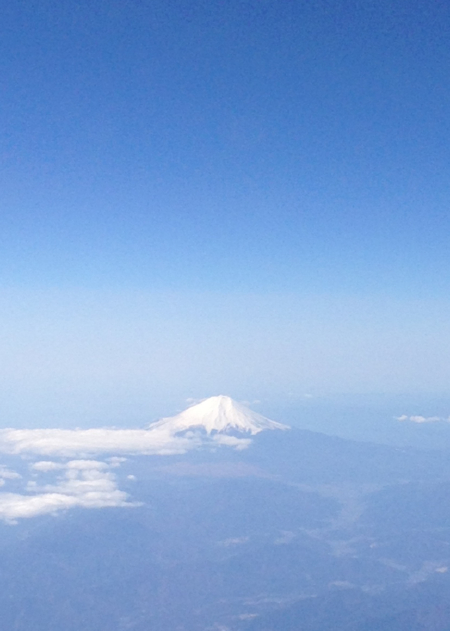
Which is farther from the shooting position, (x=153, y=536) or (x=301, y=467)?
(x=301, y=467)

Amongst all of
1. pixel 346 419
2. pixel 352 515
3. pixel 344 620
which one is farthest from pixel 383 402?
pixel 344 620

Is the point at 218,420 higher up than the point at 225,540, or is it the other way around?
the point at 218,420

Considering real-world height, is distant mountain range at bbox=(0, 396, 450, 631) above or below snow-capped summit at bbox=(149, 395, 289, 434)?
below

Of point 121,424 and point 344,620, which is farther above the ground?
point 121,424

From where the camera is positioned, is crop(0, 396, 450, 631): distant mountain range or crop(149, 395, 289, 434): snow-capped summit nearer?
crop(0, 396, 450, 631): distant mountain range

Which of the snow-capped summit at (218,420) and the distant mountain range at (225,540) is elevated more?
the snow-capped summit at (218,420)

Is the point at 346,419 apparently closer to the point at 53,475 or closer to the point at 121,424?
the point at 121,424

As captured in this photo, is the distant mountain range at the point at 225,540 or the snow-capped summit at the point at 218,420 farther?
the snow-capped summit at the point at 218,420

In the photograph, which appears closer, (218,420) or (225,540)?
(225,540)
